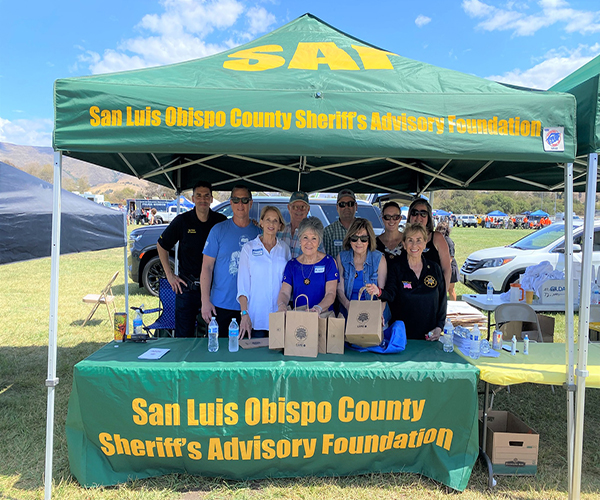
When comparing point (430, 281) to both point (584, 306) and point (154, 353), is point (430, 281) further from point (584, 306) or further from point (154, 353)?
point (154, 353)

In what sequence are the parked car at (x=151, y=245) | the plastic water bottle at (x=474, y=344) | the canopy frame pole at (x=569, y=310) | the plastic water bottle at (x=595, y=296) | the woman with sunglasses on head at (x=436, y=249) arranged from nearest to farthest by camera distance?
the canopy frame pole at (x=569, y=310), the plastic water bottle at (x=474, y=344), the woman with sunglasses on head at (x=436, y=249), the plastic water bottle at (x=595, y=296), the parked car at (x=151, y=245)

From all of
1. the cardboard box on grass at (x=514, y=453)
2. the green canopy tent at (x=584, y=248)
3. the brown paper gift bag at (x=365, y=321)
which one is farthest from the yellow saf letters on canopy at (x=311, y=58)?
the cardboard box on grass at (x=514, y=453)

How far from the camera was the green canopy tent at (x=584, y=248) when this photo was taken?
257 cm

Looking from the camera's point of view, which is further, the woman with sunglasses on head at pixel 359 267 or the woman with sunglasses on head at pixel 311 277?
the woman with sunglasses on head at pixel 359 267

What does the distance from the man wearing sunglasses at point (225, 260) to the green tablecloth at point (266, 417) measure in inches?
29.2

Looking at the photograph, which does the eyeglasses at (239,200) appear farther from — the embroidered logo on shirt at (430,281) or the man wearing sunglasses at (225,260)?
the embroidered logo on shirt at (430,281)

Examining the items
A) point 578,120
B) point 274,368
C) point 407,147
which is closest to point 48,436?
point 274,368

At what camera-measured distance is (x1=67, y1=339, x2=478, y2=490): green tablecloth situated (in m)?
2.71

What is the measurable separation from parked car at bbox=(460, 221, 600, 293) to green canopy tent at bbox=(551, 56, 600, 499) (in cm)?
559

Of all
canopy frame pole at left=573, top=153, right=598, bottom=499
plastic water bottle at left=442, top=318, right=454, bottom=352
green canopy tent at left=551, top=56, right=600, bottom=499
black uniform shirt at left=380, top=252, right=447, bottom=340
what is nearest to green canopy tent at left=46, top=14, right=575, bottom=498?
green canopy tent at left=551, top=56, right=600, bottom=499

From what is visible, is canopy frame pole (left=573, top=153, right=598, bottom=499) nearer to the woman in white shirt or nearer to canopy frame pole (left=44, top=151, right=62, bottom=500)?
the woman in white shirt

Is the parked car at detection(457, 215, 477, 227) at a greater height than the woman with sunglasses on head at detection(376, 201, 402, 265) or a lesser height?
greater

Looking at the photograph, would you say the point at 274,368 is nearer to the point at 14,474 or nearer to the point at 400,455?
the point at 400,455

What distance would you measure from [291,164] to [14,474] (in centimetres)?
363
